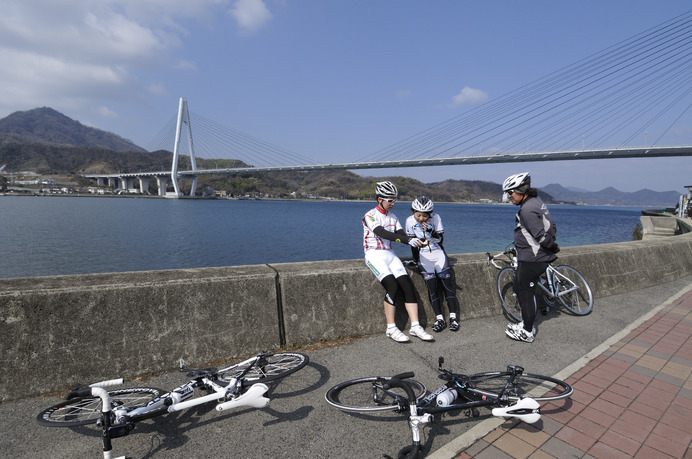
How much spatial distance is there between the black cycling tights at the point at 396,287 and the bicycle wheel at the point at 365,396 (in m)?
1.33

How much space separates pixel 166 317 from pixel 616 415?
4.05 m

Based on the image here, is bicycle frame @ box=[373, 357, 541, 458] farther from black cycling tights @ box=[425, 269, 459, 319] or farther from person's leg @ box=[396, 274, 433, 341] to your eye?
black cycling tights @ box=[425, 269, 459, 319]

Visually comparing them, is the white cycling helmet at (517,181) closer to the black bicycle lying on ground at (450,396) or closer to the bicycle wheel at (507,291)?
the bicycle wheel at (507,291)

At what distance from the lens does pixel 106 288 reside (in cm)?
339

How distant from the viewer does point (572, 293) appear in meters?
5.79

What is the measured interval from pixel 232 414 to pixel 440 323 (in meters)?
2.83

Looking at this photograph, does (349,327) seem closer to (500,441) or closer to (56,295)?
(500,441)

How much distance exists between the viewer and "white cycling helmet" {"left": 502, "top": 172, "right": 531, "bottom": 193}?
4.52 meters

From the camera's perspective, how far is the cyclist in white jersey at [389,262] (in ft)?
14.6

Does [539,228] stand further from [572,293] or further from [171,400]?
[171,400]

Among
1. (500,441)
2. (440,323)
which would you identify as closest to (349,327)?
(440,323)

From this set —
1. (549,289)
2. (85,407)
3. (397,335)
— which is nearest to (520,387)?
(397,335)

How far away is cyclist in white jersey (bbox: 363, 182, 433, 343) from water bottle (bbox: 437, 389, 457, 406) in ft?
4.48

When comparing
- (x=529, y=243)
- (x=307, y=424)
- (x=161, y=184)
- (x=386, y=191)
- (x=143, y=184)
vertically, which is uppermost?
(x=143, y=184)
